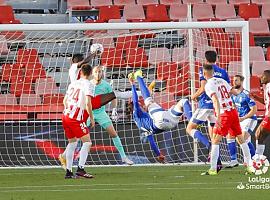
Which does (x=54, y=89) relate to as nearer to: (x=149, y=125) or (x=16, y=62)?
(x=16, y=62)

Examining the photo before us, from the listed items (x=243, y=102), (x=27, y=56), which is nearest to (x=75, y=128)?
(x=243, y=102)

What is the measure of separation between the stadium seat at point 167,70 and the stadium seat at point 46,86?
2084mm

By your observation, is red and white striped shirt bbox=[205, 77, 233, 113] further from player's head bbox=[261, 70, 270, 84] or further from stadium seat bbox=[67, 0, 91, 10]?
stadium seat bbox=[67, 0, 91, 10]

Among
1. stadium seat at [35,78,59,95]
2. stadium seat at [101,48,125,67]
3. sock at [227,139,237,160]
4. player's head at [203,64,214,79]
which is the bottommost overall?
sock at [227,139,237,160]

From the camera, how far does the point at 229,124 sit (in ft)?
44.4

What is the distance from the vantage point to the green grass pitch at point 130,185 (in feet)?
33.7

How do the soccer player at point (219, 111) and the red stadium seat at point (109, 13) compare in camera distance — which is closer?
the soccer player at point (219, 111)

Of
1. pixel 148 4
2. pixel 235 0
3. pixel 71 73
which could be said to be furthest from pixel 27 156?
pixel 235 0

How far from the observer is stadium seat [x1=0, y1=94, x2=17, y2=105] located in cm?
1800

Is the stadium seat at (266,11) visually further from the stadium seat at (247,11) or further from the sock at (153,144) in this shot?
the sock at (153,144)

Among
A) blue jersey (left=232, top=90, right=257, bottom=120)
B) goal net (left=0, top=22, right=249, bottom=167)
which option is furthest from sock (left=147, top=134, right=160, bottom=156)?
blue jersey (left=232, top=90, right=257, bottom=120)

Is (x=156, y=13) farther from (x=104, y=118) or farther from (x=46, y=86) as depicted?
(x=104, y=118)

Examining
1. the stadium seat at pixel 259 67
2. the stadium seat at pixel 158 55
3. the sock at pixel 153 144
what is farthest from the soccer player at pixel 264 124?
the stadium seat at pixel 259 67

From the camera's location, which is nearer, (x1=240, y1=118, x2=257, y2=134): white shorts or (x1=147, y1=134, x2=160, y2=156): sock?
(x1=240, y1=118, x2=257, y2=134): white shorts
